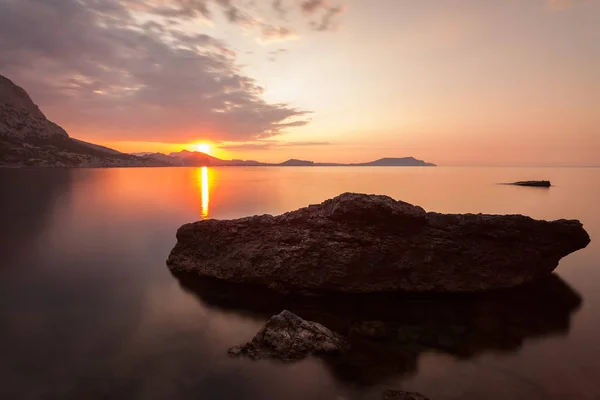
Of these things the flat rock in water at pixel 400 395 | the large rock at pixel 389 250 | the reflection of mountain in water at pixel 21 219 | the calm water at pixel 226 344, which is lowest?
the reflection of mountain in water at pixel 21 219

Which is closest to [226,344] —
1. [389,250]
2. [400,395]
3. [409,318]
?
[400,395]

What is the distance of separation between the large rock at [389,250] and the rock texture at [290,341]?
211 inches

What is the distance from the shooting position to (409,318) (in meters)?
15.2

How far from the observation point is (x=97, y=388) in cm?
1045

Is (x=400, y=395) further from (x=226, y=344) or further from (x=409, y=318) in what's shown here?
(x=226, y=344)

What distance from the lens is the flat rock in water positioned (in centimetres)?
960

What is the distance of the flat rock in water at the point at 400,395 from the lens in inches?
378

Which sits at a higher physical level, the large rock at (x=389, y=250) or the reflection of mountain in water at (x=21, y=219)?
the large rock at (x=389, y=250)

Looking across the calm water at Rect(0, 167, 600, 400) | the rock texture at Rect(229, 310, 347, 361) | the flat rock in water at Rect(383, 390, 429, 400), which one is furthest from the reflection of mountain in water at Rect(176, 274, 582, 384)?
the flat rock in water at Rect(383, 390, 429, 400)

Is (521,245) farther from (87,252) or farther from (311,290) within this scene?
(87,252)

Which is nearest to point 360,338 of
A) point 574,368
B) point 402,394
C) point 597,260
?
point 402,394

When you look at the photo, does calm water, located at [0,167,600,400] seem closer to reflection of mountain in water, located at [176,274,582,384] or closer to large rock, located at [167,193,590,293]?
reflection of mountain in water, located at [176,274,582,384]

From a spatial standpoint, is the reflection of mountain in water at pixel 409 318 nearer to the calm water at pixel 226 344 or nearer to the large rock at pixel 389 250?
the calm water at pixel 226 344

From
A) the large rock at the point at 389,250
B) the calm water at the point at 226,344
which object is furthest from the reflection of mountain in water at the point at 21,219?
the large rock at the point at 389,250
